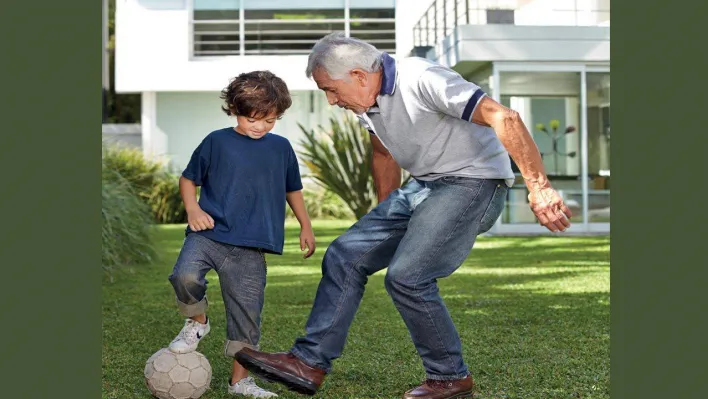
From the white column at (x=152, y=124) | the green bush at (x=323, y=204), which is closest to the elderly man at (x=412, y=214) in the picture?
the green bush at (x=323, y=204)

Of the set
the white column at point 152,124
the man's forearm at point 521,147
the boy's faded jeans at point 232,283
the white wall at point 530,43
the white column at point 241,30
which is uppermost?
the white column at point 241,30

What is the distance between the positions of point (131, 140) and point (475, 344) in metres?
18.7

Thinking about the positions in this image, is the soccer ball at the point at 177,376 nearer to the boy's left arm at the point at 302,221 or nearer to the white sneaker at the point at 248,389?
the white sneaker at the point at 248,389

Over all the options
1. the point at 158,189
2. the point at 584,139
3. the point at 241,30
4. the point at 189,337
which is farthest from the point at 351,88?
the point at 241,30

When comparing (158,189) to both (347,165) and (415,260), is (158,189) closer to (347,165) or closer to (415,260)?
(347,165)

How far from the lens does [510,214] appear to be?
659 inches

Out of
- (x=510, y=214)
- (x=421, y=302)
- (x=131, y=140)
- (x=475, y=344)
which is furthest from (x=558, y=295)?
(x=131, y=140)

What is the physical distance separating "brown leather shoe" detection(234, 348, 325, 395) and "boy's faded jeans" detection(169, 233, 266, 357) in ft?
0.72

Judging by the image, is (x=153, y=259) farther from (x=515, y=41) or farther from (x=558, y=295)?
(x=515, y=41)

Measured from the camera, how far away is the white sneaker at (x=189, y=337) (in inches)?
178

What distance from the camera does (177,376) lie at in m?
4.36

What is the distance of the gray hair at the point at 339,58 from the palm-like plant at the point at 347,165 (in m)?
12.5

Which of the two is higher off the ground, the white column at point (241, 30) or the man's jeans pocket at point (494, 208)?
the white column at point (241, 30)

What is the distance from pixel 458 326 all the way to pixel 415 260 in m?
2.46
